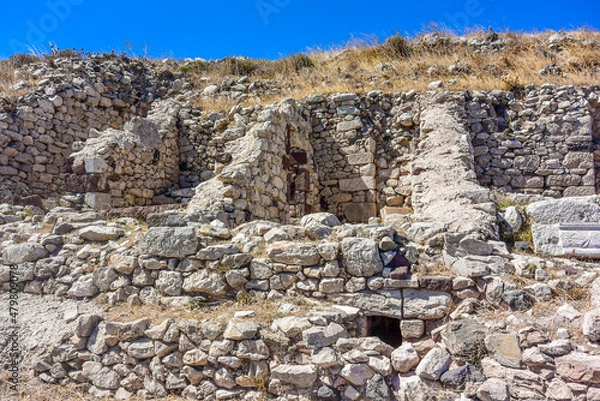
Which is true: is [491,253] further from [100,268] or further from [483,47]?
[483,47]

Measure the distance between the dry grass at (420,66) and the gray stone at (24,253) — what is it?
646 centimetres

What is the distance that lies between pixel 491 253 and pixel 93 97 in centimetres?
990

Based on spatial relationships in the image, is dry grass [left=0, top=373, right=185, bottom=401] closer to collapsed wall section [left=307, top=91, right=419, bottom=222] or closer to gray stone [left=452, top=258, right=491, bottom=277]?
gray stone [left=452, top=258, right=491, bottom=277]

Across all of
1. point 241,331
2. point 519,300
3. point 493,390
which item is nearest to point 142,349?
point 241,331

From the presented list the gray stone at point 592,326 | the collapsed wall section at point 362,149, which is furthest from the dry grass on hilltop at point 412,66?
the gray stone at point 592,326

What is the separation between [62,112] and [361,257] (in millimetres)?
8818

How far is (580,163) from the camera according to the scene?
804 cm

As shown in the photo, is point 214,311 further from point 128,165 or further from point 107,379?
point 128,165

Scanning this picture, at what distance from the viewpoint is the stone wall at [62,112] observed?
8805 mm

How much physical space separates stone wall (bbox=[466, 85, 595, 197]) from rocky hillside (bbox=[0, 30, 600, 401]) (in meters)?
0.03

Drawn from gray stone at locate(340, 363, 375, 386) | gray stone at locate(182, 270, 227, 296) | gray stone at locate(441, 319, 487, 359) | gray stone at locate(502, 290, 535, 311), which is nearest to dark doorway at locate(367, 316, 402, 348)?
gray stone at locate(340, 363, 375, 386)

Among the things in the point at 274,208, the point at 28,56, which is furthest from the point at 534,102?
the point at 28,56

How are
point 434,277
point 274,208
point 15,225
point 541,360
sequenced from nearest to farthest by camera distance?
point 541,360, point 434,277, point 15,225, point 274,208

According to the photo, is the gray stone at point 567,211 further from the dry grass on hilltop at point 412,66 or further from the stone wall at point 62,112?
the stone wall at point 62,112
